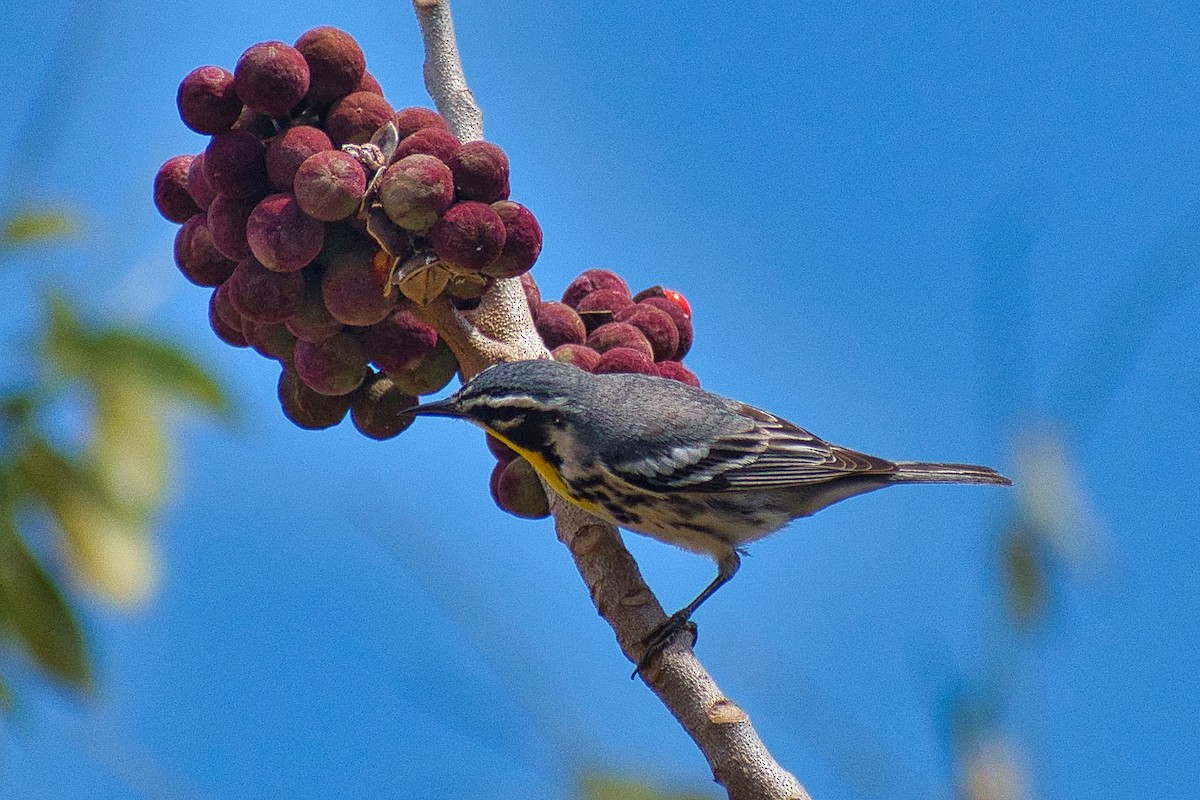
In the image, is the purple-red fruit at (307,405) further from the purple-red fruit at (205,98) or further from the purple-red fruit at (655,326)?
the purple-red fruit at (655,326)

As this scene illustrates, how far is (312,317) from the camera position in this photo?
3.15m

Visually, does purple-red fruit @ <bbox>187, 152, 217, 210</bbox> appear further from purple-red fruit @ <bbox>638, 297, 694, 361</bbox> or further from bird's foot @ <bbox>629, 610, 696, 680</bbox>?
bird's foot @ <bbox>629, 610, 696, 680</bbox>

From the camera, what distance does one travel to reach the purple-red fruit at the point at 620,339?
357 cm

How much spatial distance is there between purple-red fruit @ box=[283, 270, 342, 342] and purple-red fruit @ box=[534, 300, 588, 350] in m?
0.73

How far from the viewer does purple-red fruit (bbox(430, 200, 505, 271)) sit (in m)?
3.01

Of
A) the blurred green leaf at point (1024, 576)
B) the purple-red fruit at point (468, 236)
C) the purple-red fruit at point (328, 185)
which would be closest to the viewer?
the blurred green leaf at point (1024, 576)

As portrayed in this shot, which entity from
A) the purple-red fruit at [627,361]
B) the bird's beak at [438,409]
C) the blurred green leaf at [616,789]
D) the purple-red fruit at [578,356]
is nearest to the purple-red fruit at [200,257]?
the bird's beak at [438,409]

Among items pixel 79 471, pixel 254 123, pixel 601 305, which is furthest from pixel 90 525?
pixel 601 305

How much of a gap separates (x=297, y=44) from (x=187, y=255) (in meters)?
0.65

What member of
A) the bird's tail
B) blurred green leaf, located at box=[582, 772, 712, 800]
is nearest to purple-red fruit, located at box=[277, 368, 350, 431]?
blurred green leaf, located at box=[582, 772, 712, 800]

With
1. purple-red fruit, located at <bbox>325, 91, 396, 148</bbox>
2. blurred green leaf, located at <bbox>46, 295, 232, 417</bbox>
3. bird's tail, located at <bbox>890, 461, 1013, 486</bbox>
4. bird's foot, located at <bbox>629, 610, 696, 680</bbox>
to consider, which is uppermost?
bird's tail, located at <bbox>890, 461, 1013, 486</bbox>

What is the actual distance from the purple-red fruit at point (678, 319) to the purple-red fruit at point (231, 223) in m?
1.30

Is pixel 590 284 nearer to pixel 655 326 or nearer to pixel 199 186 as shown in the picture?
pixel 655 326

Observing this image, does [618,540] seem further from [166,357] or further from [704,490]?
[166,357]
